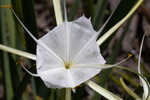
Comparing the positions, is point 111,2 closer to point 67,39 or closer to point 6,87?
point 6,87

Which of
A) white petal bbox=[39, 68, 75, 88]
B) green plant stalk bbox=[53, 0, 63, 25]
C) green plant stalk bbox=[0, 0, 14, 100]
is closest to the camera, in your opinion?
white petal bbox=[39, 68, 75, 88]

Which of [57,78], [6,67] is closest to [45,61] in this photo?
[57,78]

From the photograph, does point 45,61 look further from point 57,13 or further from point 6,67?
point 6,67

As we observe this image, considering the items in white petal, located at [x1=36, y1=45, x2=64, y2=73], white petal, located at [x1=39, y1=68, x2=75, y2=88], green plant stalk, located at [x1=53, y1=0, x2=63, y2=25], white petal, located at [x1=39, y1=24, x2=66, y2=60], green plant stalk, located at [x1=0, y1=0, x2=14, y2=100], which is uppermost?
green plant stalk, located at [x1=53, y1=0, x2=63, y2=25]

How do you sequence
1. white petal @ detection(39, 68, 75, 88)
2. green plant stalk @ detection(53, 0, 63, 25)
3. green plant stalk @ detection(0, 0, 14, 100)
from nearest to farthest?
white petal @ detection(39, 68, 75, 88) → green plant stalk @ detection(53, 0, 63, 25) → green plant stalk @ detection(0, 0, 14, 100)

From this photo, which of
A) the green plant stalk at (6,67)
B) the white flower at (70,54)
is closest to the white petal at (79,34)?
the white flower at (70,54)

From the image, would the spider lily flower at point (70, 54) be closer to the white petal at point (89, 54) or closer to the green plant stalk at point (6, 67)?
the white petal at point (89, 54)

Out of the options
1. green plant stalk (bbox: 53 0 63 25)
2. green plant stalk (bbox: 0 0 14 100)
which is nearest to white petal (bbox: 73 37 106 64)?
green plant stalk (bbox: 53 0 63 25)

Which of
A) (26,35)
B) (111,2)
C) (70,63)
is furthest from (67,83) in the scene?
(111,2)

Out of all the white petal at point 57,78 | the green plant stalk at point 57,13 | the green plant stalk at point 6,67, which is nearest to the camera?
the white petal at point 57,78

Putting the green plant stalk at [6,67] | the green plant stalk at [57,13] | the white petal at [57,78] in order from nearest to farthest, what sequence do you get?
the white petal at [57,78]
the green plant stalk at [57,13]
the green plant stalk at [6,67]

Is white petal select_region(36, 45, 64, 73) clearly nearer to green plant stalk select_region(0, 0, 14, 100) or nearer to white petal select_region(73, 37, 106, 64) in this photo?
white petal select_region(73, 37, 106, 64)

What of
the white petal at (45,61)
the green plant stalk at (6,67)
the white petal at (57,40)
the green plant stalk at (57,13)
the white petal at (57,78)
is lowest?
the green plant stalk at (6,67)
